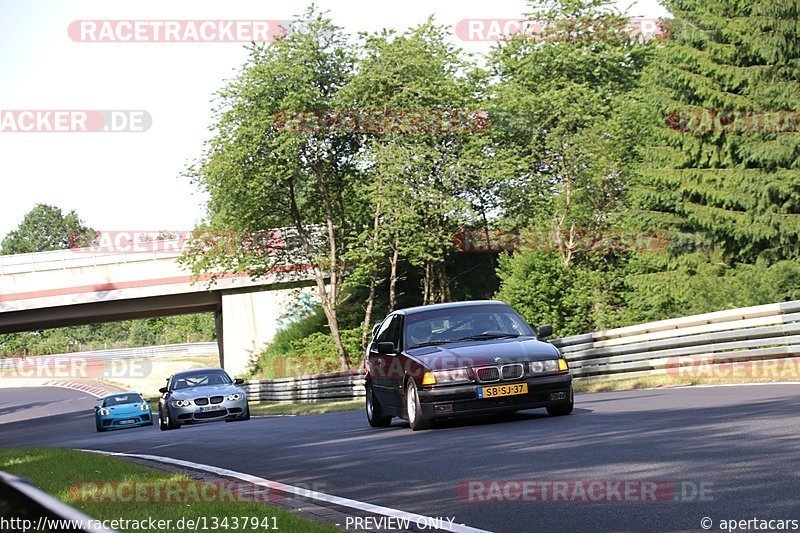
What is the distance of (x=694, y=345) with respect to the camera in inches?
859

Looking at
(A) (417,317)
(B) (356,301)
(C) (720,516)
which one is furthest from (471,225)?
(C) (720,516)

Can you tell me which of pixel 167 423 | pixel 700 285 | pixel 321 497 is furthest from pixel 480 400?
pixel 700 285

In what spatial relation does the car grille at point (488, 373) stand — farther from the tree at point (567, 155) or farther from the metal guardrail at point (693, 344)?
the tree at point (567, 155)

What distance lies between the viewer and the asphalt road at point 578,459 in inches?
267

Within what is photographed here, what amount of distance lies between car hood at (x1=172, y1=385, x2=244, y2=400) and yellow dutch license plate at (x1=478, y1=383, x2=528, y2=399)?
Result: 13.4 metres

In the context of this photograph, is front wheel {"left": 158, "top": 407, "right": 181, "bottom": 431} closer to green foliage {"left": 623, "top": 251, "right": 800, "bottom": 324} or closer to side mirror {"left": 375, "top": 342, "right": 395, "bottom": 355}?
side mirror {"left": 375, "top": 342, "right": 395, "bottom": 355}

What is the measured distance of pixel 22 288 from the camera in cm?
4938

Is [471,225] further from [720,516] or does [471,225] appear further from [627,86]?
[720,516]

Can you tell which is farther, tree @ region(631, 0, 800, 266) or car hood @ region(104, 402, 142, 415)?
tree @ region(631, 0, 800, 266)

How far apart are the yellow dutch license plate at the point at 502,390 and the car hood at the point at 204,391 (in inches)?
527

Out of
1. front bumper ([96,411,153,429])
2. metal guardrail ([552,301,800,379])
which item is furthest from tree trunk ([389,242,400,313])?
metal guardrail ([552,301,800,379])

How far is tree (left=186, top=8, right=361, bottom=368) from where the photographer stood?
46.2m

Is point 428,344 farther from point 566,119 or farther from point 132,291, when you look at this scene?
point 132,291

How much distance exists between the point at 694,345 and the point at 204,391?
11024mm
